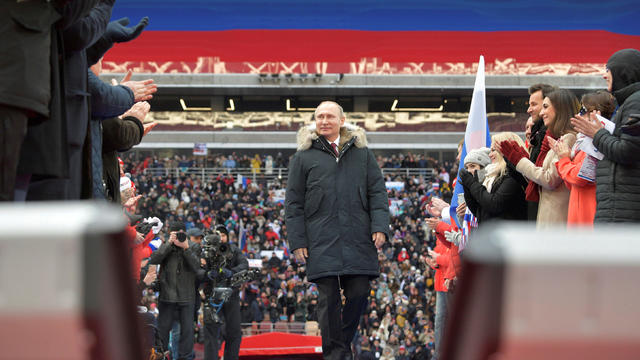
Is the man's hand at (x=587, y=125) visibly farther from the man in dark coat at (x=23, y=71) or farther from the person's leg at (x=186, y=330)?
the person's leg at (x=186, y=330)

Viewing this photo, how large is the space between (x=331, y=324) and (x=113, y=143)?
5.48 ft

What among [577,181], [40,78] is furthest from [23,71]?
[577,181]

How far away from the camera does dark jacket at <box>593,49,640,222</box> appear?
3.30 metres

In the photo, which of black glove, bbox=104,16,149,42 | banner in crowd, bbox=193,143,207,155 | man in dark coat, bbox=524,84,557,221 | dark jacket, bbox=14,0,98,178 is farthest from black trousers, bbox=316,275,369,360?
banner in crowd, bbox=193,143,207,155

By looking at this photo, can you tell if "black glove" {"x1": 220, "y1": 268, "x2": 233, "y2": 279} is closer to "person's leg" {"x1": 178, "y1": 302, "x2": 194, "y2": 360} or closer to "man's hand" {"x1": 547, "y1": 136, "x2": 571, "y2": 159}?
"person's leg" {"x1": 178, "y1": 302, "x2": 194, "y2": 360}

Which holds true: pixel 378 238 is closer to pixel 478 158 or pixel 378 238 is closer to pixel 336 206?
pixel 336 206

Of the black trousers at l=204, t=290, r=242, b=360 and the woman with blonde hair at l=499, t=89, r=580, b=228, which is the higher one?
the woman with blonde hair at l=499, t=89, r=580, b=228

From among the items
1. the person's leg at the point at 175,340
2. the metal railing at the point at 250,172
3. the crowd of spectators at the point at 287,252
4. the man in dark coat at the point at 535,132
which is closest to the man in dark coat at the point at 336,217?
the man in dark coat at the point at 535,132

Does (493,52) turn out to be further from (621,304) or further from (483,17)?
(621,304)

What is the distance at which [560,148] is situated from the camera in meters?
3.97

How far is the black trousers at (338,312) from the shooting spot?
162 inches

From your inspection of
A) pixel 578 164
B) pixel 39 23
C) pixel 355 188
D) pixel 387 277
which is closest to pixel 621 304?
pixel 39 23

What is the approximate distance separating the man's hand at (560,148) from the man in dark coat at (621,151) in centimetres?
38

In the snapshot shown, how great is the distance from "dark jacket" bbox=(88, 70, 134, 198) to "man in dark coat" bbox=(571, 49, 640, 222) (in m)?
2.24
